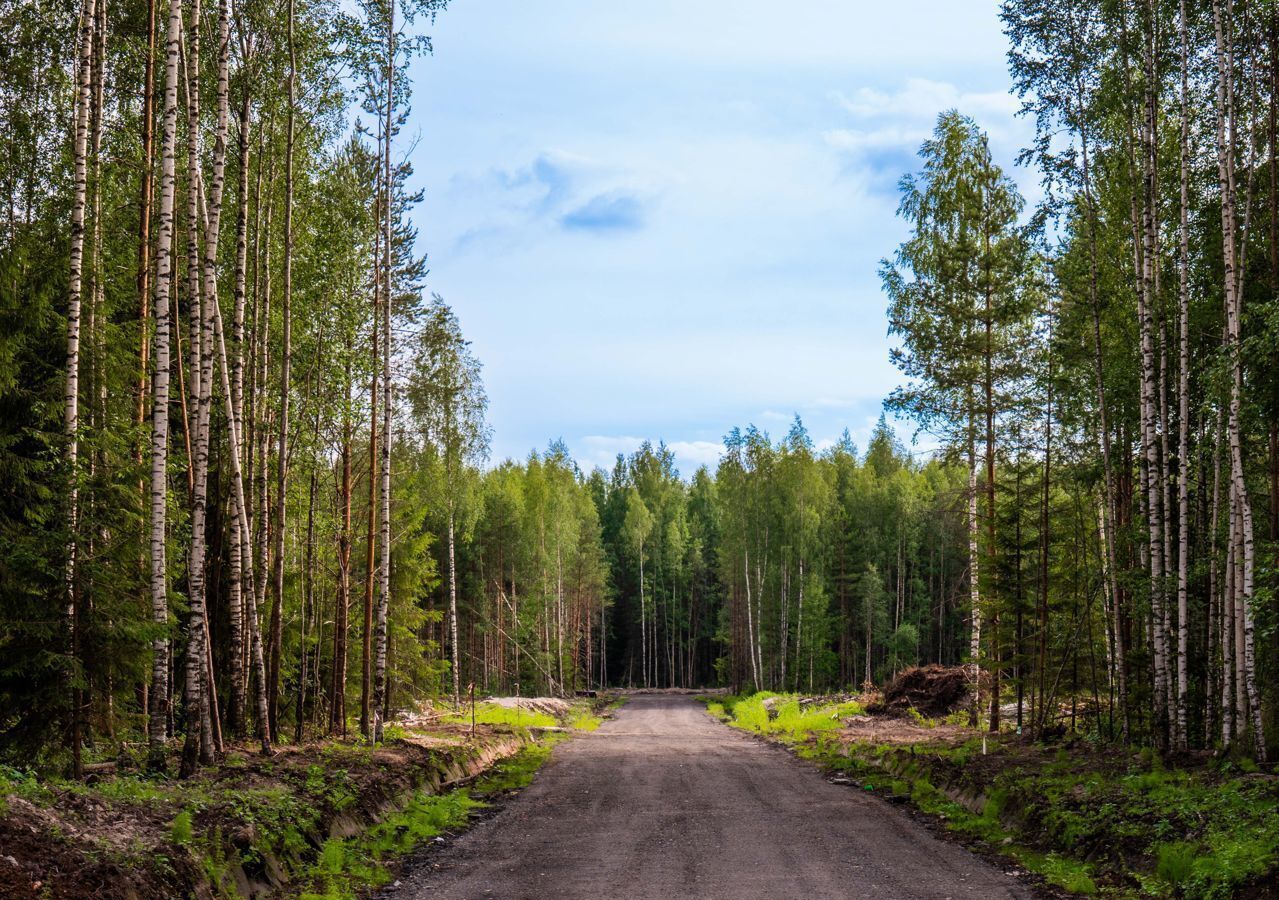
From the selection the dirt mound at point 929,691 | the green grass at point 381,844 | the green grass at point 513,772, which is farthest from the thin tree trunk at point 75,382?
the dirt mound at point 929,691

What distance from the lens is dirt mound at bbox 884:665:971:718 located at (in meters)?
27.7

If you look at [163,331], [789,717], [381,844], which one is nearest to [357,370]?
[163,331]

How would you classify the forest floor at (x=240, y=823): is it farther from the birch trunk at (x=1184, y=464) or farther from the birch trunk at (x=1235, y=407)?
the birch trunk at (x=1235, y=407)

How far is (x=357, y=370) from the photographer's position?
59.5 feet

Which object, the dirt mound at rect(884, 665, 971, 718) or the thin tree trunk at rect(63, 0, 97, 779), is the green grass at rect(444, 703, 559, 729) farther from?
the thin tree trunk at rect(63, 0, 97, 779)

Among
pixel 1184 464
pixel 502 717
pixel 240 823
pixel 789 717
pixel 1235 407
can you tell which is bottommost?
pixel 789 717

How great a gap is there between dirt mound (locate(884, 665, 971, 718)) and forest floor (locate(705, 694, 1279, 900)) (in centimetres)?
905

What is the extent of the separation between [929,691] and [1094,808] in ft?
61.7

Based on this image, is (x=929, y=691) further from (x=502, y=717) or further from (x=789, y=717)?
(x=502, y=717)

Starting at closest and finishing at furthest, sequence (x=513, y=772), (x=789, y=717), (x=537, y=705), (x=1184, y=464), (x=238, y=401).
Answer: (x=1184, y=464), (x=238, y=401), (x=513, y=772), (x=789, y=717), (x=537, y=705)

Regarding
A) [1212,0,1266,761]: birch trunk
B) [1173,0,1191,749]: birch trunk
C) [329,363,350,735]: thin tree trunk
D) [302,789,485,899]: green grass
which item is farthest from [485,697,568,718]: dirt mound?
[1212,0,1266,761]: birch trunk

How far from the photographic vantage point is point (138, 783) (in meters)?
9.30

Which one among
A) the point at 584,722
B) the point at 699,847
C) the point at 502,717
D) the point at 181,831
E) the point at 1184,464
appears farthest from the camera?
the point at 584,722

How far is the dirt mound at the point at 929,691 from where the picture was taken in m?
27.7
